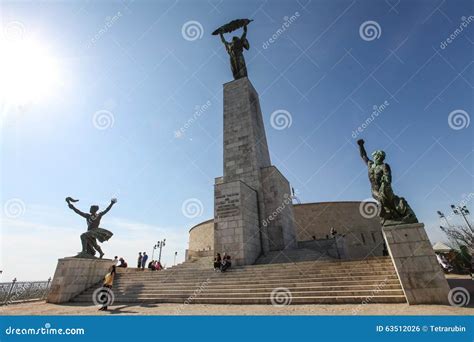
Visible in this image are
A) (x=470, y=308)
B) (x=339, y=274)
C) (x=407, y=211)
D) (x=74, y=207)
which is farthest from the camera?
(x=74, y=207)

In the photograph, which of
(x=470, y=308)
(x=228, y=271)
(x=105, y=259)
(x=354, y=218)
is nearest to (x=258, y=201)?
(x=228, y=271)

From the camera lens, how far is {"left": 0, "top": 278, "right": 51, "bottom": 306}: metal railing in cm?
984

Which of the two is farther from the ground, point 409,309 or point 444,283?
point 444,283

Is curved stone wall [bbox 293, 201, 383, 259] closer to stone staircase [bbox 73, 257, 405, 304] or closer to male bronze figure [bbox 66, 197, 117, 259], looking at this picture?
stone staircase [bbox 73, 257, 405, 304]

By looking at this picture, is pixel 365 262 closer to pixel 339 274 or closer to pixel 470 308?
pixel 339 274

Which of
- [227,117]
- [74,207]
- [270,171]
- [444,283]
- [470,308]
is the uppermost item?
[227,117]

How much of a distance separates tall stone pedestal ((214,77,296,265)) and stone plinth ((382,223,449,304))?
7.42m

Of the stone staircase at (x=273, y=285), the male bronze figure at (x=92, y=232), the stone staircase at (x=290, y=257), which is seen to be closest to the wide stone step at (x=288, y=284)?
the stone staircase at (x=273, y=285)

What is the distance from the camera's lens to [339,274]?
27.1ft

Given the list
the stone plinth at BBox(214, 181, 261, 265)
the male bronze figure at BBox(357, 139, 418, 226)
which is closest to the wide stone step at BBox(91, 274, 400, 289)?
the male bronze figure at BBox(357, 139, 418, 226)

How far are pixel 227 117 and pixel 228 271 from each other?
12.9 metres

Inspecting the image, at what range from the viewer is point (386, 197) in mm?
7867

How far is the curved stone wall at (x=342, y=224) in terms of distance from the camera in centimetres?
2405

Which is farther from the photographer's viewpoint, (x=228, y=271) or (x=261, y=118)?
(x=261, y=118)
